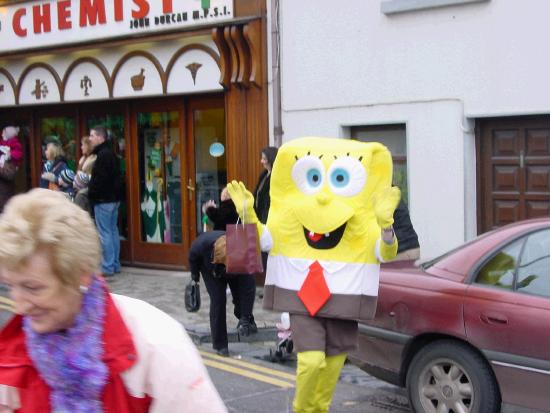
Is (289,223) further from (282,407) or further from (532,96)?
(532,96)

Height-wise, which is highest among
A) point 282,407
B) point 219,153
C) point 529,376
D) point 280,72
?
point 280,72

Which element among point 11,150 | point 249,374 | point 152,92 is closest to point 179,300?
point 152,92

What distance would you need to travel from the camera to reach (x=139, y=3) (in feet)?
41.4

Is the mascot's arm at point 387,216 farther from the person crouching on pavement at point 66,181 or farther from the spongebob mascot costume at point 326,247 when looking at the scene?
the person crouching on pavement at point 66,181

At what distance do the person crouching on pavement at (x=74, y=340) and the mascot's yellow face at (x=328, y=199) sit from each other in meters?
3.27

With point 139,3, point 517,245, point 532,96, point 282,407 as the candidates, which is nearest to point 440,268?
point 517,245

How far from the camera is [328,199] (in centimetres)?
565

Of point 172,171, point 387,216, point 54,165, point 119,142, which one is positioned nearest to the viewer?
point 387,216

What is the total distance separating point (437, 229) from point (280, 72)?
2.83 m

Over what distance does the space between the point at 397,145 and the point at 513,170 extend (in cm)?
142

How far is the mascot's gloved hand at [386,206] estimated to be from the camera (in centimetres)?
543

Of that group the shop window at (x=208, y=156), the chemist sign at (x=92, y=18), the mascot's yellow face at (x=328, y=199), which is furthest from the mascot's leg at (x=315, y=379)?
the chemist sign at (x=92, y=18)

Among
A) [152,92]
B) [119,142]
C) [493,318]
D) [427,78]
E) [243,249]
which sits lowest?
[493,318]

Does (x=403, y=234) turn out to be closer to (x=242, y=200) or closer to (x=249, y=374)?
(x=249, y=374)
